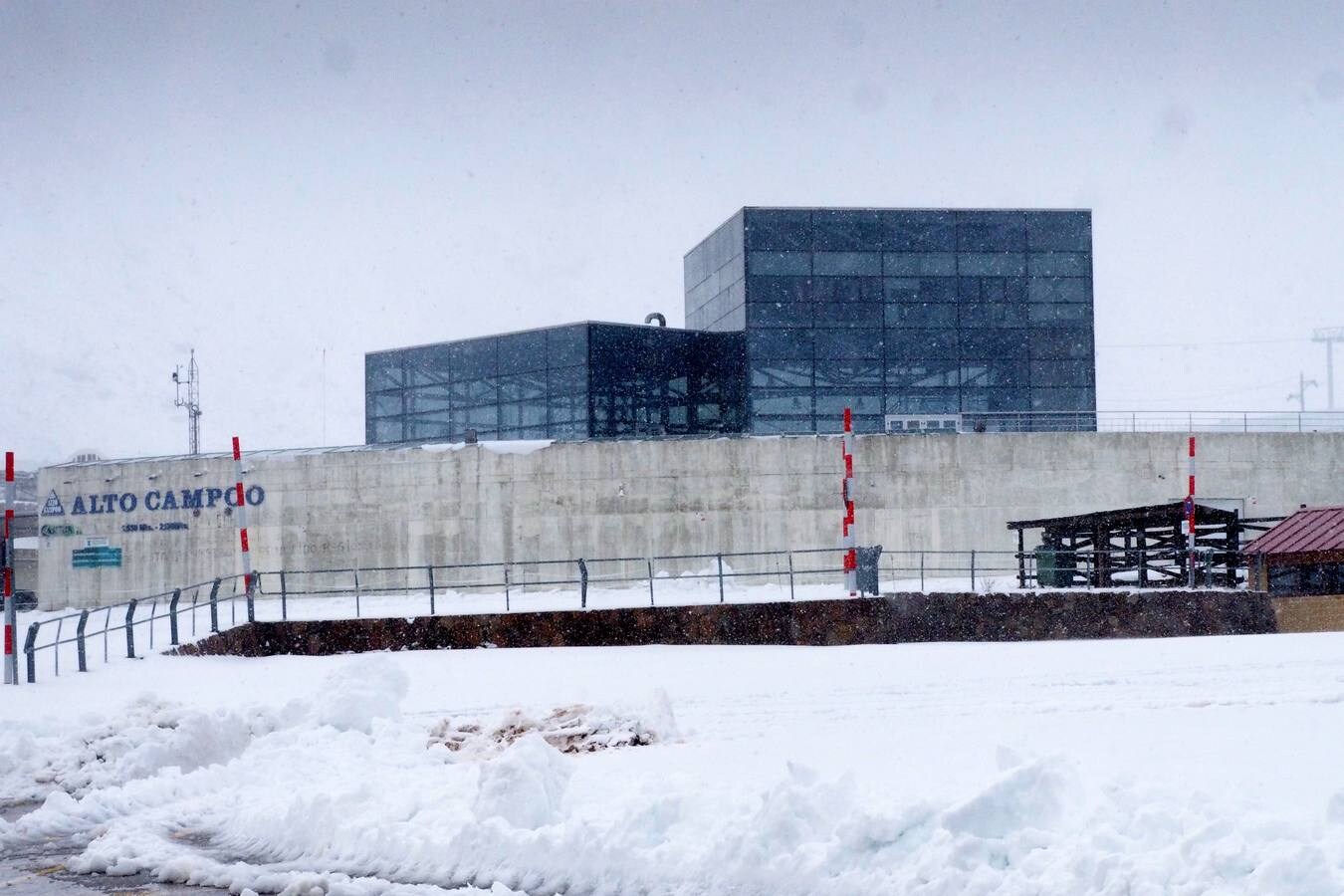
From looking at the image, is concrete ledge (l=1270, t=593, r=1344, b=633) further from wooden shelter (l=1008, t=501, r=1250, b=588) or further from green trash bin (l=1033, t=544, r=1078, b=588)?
green trash bin (l=1033, t=544, r=1078, b=588)

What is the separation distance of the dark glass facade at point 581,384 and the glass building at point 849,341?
0.17 feet

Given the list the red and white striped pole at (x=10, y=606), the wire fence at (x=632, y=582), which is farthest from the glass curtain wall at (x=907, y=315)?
the red and white striped pole at (x=10, y=606)

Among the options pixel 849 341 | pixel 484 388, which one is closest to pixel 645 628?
pixel 849 341

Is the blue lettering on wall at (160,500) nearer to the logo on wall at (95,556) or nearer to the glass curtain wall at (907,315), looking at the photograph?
the logo on wall at (95,556)

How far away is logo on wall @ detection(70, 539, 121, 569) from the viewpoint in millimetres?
35969

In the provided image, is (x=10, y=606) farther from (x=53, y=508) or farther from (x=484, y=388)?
(x=484, y=388)

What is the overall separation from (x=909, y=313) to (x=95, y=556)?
80.2ft

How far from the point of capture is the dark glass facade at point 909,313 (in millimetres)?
43094

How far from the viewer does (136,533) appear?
3569 centimetres

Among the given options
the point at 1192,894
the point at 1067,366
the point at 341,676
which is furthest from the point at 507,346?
the point at 1192,894

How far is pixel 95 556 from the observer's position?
3612 cm

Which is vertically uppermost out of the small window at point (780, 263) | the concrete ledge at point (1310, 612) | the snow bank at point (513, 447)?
the small window at point (780, 263)

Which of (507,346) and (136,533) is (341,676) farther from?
(507,346)

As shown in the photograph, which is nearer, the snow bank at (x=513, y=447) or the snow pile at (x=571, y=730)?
the snow pile at (x=571, y=730)
